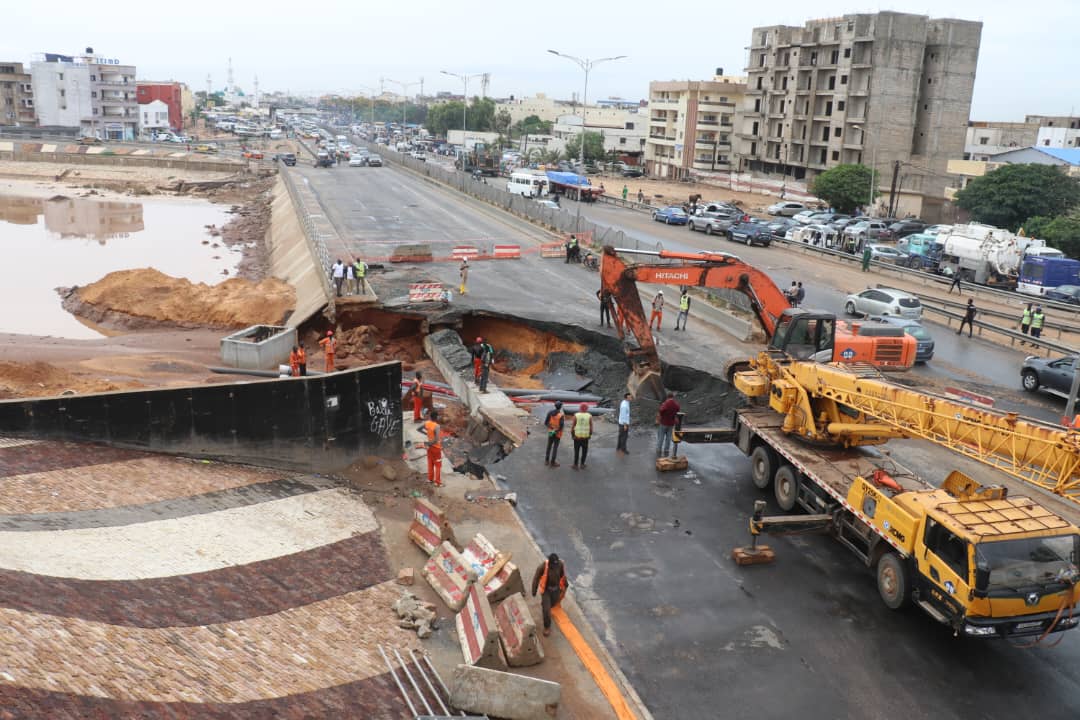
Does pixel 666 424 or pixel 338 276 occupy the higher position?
pixel 338 276

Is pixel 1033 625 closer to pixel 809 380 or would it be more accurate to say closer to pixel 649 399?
pixel 809 380

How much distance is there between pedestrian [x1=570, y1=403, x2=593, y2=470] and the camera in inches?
737

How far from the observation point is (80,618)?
1063 cm

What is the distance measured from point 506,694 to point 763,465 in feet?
30.6

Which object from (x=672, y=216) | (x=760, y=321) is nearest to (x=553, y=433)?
(x=760, y=321)

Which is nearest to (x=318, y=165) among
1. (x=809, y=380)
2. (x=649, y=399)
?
(x=649, y=399)

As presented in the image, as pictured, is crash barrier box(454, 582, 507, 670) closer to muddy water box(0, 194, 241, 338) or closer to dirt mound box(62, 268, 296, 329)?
dirt mound box(62, 268, 296, 329)

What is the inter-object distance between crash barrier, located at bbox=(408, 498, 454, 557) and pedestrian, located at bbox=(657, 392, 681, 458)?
607 cm

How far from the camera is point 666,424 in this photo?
19516 millimetres

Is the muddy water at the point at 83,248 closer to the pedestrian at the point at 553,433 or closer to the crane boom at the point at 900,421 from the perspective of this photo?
the pedestrian at the point at 553,433

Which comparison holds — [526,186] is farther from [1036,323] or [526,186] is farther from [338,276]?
[1036,323]

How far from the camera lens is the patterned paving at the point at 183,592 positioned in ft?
31.8

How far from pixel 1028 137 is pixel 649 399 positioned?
4301 inches

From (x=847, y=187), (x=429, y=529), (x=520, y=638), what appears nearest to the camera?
(x=520, y=638)
